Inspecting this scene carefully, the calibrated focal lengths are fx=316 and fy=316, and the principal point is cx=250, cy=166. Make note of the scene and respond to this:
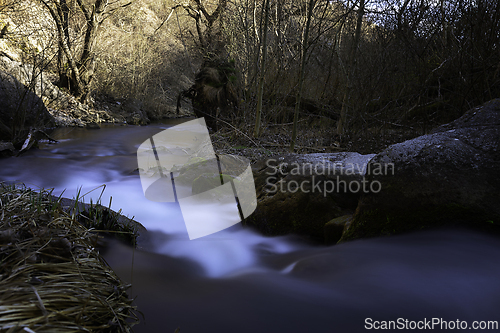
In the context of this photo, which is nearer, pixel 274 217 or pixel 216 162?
pixel 274 217

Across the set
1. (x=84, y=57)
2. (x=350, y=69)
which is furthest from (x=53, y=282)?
(x=84, y=57)

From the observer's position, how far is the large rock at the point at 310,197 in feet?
11.0

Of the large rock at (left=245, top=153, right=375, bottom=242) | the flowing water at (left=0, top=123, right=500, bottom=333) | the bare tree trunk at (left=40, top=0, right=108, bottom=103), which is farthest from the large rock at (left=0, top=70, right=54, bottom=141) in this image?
the large rock at (left=245, top=153, right=375, bottom=242)

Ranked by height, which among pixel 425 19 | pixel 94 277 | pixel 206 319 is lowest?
pixel 206 319

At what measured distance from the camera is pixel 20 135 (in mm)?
7438

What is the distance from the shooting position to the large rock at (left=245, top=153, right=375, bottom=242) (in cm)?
335

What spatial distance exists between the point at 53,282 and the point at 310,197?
252 cm

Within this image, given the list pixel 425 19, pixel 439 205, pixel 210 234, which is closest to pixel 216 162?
pixel 210 234

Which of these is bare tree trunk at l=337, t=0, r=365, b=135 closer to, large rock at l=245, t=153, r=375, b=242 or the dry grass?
large rock at l=245, t=153, r=375, b=242

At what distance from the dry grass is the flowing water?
0.66 ft

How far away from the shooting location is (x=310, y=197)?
3.42 metres

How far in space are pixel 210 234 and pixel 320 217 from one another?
1309 mm

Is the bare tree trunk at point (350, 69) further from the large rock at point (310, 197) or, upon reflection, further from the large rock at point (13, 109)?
the large rock at point (13, 109)

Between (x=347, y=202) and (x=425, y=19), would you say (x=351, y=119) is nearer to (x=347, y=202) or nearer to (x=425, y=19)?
(x=425, y=19)
